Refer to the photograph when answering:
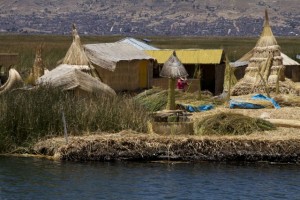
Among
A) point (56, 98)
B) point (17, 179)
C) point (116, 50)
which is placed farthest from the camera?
point (116, 50)

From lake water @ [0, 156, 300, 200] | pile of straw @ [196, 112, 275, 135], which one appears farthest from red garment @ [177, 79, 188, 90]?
lake water @ [0, 156, 300, 200]

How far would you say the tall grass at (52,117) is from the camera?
17.7 m

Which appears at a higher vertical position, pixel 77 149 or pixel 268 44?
pixel 268 44

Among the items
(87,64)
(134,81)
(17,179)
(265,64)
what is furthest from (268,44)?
(17,179)

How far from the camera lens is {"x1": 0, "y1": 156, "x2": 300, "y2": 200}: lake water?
14969 mm

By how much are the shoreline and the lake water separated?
0.16 m

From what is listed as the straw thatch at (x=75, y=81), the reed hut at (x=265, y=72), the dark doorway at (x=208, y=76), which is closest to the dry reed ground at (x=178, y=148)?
the straw thatch at (x=75, y=81)

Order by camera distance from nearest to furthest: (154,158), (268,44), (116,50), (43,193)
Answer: (43,193) → (154,158) → (116,50) → (268,44)

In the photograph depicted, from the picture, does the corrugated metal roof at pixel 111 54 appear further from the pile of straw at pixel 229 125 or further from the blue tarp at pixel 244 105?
the pile of straw at pixel 229 125

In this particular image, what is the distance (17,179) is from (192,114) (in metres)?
5.57

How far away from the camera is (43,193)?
49.1ft

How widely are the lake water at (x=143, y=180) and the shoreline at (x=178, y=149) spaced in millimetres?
158

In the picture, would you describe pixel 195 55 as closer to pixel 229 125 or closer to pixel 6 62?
pixel 6 62

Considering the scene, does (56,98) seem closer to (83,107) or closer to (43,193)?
(83,107)
